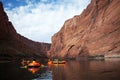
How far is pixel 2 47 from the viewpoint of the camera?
132 metres

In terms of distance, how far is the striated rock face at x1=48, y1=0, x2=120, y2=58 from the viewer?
4977 inches

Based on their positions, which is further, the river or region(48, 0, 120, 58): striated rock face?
region(48, 0, 120, 58): striated rock face

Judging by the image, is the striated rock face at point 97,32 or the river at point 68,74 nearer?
the river at point 68,74

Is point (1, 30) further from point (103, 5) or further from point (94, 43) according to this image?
point (103, 5)

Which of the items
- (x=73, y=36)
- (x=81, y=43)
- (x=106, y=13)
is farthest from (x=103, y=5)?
(x=73, y=36)

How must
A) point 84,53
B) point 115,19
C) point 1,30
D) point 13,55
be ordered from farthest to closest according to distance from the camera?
1. point 84,53
2. point 1,30
3. point 13,55
4. point 115,19

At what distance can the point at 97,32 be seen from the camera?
469 feet

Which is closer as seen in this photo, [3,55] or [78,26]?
[3,55]

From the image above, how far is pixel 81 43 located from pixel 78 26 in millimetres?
22623

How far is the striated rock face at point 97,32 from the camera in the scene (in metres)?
126

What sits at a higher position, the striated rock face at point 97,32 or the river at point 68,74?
the striated rock face at point 97,32

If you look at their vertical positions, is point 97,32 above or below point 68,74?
above

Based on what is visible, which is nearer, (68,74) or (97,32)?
(68,74)

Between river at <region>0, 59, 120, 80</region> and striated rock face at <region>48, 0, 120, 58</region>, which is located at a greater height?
striated rock face at <region>48, 0, 120, 58</region>
